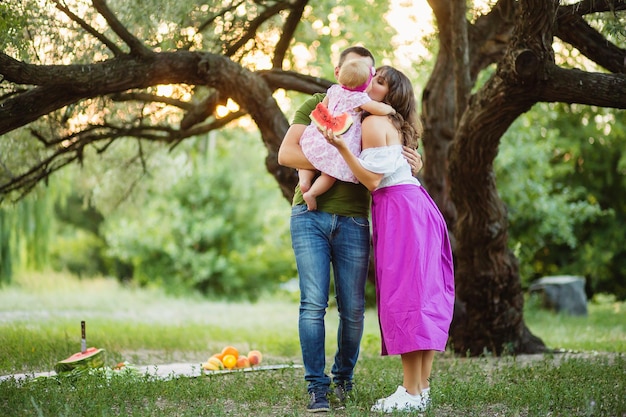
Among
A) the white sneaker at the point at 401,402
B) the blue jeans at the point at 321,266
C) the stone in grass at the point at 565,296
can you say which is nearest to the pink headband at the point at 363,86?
the blue jeans at the point at 321,266

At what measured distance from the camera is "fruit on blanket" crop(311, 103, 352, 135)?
382 centimetres

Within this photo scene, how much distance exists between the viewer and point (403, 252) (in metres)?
3.99

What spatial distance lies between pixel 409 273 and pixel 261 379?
65.4 inches

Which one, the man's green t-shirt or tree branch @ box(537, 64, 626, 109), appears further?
tree branch @ box(537, 64, 626, 109)

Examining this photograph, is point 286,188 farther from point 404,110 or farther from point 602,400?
point 602,400

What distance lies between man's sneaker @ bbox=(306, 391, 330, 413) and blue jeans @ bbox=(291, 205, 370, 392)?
3cm

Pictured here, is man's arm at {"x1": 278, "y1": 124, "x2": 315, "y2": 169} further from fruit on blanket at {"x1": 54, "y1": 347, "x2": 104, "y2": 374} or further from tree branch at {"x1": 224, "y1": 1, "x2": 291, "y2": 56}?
tree branch at {"x1": 224, "y1": 1, "x2": 291, "y2": 56}

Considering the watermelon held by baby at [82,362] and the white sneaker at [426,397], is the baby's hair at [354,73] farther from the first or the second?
the watermelon held by baby at [82,362]

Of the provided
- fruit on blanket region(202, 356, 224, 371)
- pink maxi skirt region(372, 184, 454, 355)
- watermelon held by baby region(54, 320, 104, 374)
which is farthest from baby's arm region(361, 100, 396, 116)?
fruit on blanket region(202, 356, 224, 371)

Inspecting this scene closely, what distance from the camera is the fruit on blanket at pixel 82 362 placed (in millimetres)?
5074

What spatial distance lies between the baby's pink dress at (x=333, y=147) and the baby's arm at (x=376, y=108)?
3cm

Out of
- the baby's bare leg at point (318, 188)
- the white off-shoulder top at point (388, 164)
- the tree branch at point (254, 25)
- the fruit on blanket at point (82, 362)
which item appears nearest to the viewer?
the white off-shoulder top at point (388, 164)

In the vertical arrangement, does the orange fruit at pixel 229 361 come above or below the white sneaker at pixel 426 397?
below

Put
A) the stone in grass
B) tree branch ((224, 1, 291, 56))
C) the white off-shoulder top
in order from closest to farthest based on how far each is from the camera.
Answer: the white off-shoulder top < tree branch ((224, 1, 291, 56)) < the stone in grass
